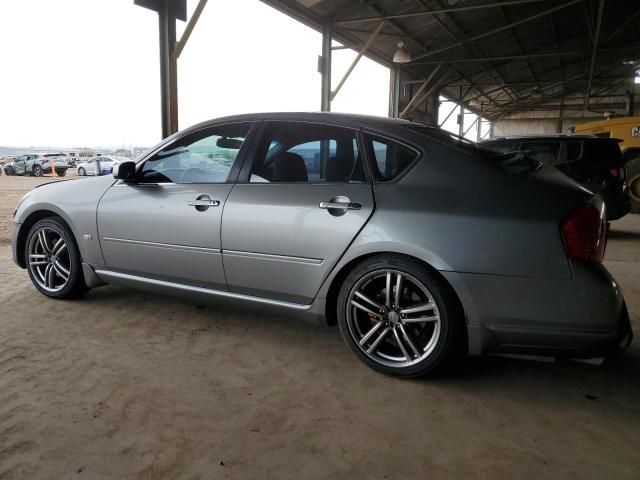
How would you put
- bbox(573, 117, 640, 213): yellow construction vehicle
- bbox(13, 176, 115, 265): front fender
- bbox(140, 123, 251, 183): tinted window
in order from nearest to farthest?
bbox(140, 123, 251, 183): tinted window
bbox(13, 176, 115, 265): front fender
bbox(573, 117, 640, 213): yellow construction vehicle

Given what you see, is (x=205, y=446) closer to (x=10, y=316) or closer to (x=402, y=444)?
(x=402, y=444)

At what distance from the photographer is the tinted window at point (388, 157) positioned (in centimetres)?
244

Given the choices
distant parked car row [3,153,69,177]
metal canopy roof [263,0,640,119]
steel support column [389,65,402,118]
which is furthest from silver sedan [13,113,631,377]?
distant parked car row [3,153,69,177]

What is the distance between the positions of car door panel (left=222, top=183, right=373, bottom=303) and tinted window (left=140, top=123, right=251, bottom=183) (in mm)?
258

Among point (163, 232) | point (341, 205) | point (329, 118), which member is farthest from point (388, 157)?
point (163, 232)

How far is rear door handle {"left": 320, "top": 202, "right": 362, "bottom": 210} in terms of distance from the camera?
7.93 ft

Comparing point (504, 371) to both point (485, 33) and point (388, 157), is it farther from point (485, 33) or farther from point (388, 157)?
point (485, 33)

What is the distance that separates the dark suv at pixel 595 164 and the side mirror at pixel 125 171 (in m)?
5.35

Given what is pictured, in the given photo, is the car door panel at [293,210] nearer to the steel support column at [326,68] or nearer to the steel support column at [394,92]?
the steel support column at [326,68]

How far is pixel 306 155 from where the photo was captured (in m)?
2.78

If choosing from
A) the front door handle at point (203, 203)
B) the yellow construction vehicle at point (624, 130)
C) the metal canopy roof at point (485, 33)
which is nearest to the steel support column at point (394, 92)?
the metal canopy roof at point (485, 33)

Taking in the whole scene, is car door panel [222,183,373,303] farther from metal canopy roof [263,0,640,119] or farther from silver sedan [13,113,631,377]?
metal canopy roof [263,0,640,119]

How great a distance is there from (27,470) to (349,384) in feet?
4.57

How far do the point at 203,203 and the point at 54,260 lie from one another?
5.09 ft
